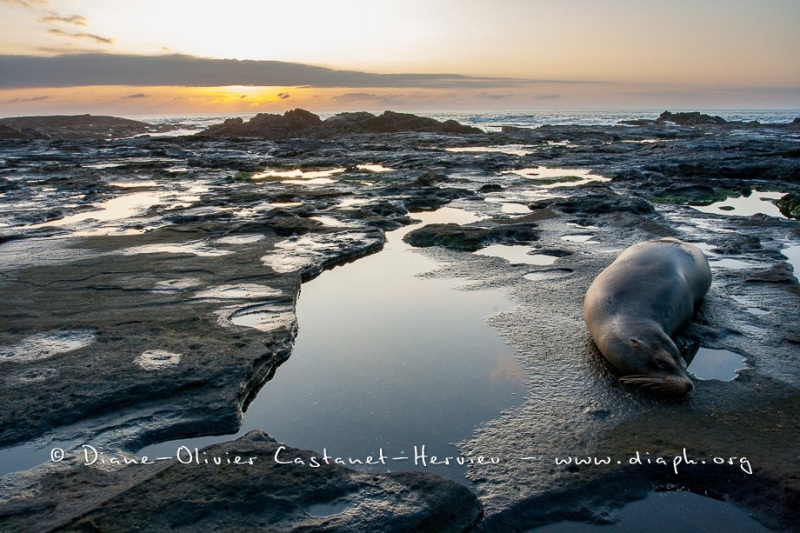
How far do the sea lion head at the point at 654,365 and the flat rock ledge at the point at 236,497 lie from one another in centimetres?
188

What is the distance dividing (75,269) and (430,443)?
Answer: 5816 millimetres

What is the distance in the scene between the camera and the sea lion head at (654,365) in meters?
4.09

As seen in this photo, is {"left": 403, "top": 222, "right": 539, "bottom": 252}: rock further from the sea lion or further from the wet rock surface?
the sea lion

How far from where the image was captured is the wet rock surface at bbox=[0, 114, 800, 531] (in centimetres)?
298

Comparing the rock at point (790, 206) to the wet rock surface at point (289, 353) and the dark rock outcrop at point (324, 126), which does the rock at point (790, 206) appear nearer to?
the wet rock surface at point (289, 353)

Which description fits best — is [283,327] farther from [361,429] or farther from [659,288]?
[659,288]

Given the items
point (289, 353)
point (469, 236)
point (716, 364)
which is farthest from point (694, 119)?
point (289, 353)

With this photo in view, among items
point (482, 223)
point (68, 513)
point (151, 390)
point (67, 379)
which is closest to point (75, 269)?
point (67, 379)

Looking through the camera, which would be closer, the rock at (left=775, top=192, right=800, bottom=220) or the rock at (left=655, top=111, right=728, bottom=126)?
the rock at (left=775, top=192, right=800, bottom=220)

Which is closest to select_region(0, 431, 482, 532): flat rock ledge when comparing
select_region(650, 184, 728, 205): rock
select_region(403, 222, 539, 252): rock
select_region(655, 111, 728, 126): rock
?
select_region(403, 222, 539, 252): rock

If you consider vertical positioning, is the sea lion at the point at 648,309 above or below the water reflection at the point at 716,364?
Answer: above

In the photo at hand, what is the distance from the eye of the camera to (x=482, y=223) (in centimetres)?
1039

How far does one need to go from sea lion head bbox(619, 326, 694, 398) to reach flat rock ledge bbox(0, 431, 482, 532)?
6.18 feet

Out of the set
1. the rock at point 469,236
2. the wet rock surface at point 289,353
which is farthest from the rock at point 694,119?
the rock at point 469,236
